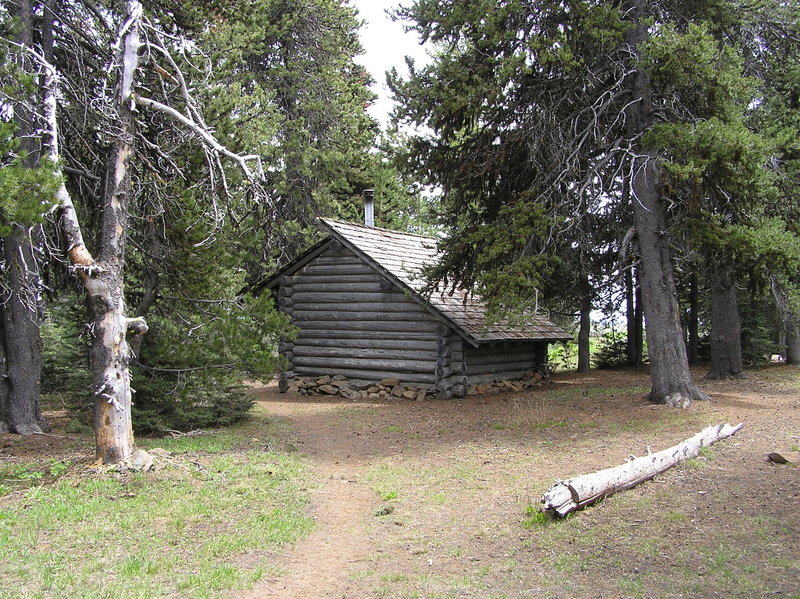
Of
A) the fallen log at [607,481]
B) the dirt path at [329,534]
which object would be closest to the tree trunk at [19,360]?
the dirt path at [329,534]

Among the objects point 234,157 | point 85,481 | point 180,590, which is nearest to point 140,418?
point 85,481

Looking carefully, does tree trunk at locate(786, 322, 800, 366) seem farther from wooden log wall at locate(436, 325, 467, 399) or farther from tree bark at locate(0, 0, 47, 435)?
tree bark at locate(0, 0, 47, 435)

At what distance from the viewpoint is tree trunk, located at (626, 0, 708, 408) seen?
43.3ft

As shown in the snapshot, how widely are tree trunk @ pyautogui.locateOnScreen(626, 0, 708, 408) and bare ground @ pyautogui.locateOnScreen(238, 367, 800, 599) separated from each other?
2.40ft

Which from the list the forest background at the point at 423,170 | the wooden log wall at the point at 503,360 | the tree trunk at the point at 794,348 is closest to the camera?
the forest background at the point at 423,170

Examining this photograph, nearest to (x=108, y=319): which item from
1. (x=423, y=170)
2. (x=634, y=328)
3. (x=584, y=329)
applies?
(x=423, y=170)

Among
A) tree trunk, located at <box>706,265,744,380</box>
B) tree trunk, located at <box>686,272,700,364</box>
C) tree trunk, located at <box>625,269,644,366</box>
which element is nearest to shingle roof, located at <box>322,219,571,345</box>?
tree trunk, located at <box>706,265,744,380</box>

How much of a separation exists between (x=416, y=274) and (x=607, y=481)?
10400 mm

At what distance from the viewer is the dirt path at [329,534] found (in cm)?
541

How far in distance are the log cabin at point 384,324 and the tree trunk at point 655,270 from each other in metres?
4.76

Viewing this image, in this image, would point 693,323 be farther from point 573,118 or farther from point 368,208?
point 573,118

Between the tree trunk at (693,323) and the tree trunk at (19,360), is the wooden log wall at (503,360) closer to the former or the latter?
the tree trunk at (693,323)

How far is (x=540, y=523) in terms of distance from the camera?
662cm

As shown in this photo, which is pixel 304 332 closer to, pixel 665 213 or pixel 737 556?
pixel 665 213
